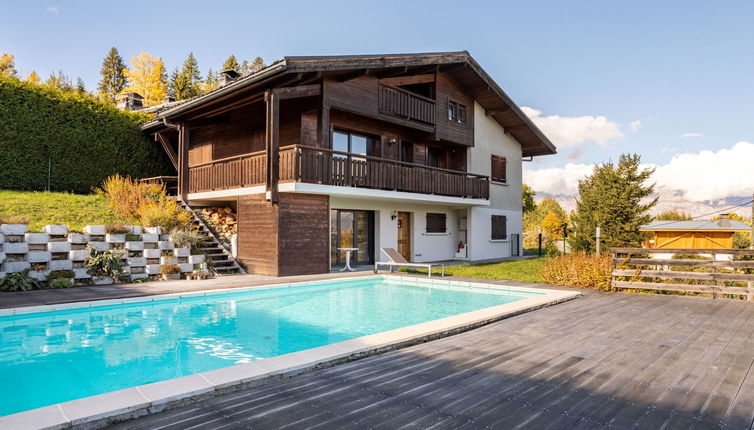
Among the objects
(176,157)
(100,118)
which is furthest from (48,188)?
(176,157)

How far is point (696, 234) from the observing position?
25062mm

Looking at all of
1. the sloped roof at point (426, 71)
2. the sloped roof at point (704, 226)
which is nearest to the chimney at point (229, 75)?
the sloped roof at point (426, 71)

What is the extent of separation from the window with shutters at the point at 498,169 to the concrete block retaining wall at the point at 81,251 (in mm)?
13538

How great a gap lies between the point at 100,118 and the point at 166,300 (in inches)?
477

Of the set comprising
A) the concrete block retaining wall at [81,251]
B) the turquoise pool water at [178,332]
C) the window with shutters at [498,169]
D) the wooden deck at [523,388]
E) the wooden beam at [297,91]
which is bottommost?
the turquoise pool water at [178,332]

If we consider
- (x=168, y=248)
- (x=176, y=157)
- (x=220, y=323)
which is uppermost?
(x=176, y=157)

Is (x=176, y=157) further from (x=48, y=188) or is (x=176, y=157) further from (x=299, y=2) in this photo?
(x=299, y=2)

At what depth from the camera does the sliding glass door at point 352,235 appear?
15234 millimetres

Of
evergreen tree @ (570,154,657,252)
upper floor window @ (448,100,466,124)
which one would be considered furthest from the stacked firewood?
evergreen tree @ (570,154,657,252)

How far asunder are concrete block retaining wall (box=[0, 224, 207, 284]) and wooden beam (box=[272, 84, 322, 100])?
15.3 feet

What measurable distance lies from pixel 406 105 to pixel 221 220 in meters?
7.44

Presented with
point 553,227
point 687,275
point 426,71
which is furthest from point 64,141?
point 553,227

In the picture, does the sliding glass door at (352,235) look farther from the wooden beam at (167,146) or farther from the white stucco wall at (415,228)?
the wooden beam at (167,146)

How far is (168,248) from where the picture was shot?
11.5 m
